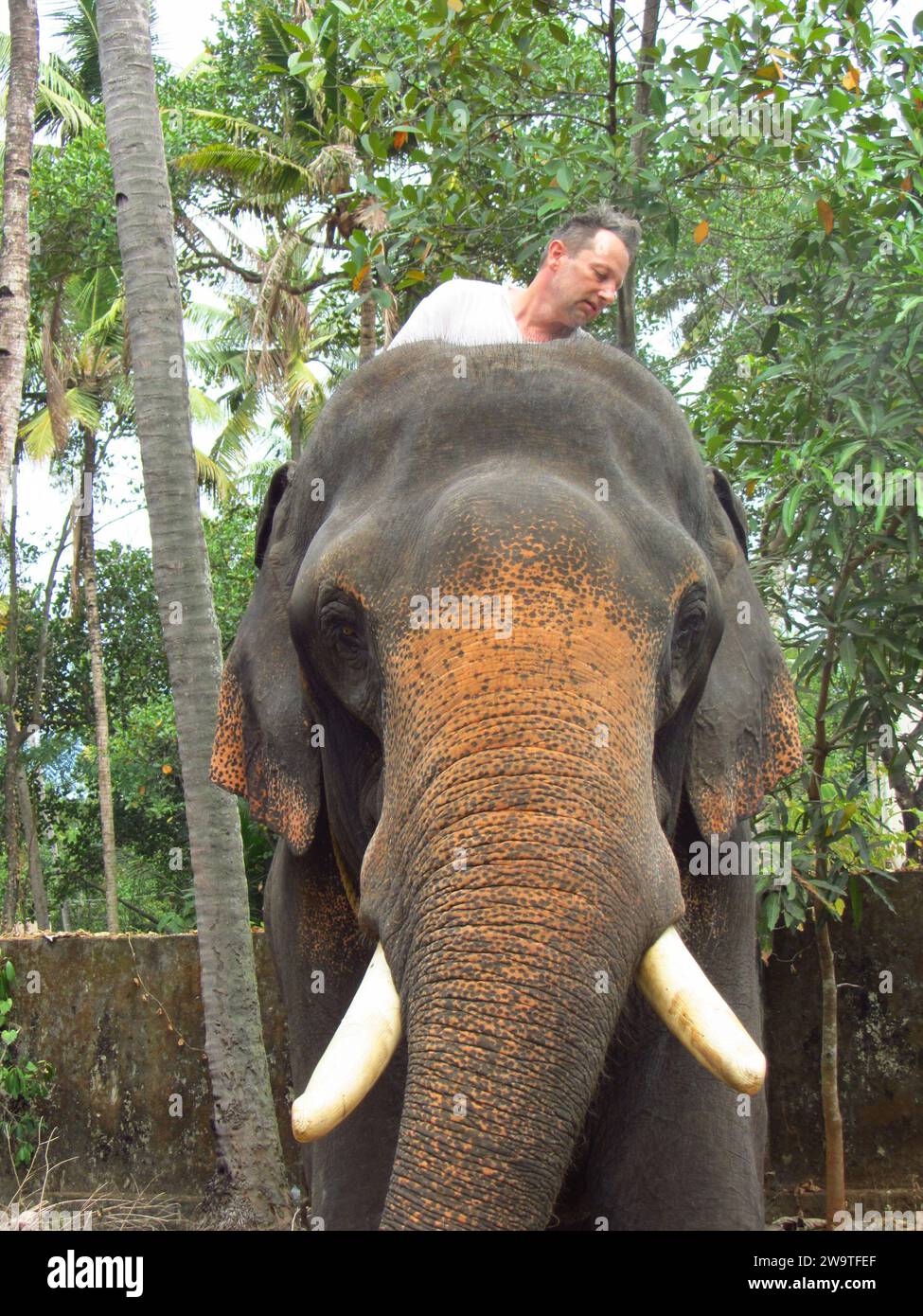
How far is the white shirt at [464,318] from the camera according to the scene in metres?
3.88

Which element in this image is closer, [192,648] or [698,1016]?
[698,1016]

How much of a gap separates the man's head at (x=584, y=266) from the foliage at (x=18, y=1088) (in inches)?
203

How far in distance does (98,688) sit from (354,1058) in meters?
15.7

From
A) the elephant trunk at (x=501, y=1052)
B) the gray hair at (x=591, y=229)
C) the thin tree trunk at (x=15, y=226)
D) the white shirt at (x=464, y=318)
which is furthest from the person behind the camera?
the thin tree trunk at (x=15, y=226)

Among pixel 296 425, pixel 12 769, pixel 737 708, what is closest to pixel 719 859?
pixel 737 708

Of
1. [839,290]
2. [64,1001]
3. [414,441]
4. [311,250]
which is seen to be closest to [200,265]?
[311,250]

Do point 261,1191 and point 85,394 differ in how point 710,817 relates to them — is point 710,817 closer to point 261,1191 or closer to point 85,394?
point 261,1191

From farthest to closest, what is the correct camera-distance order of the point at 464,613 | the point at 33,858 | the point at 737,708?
the point at 33,858, the point at 737,708, the point at 464,613

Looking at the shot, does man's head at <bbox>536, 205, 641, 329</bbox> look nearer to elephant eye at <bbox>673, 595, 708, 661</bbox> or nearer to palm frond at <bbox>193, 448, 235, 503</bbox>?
elephant eye at <bbox>673, 595, 708, 661</bbox>

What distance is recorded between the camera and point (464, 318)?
3912mm

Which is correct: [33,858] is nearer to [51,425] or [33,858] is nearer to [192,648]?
[51,425]

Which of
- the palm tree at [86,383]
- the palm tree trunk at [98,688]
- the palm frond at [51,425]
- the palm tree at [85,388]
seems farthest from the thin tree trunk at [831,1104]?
the palm frond at [51,425]

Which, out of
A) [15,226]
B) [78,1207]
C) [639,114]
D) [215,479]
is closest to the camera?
[639,114]
